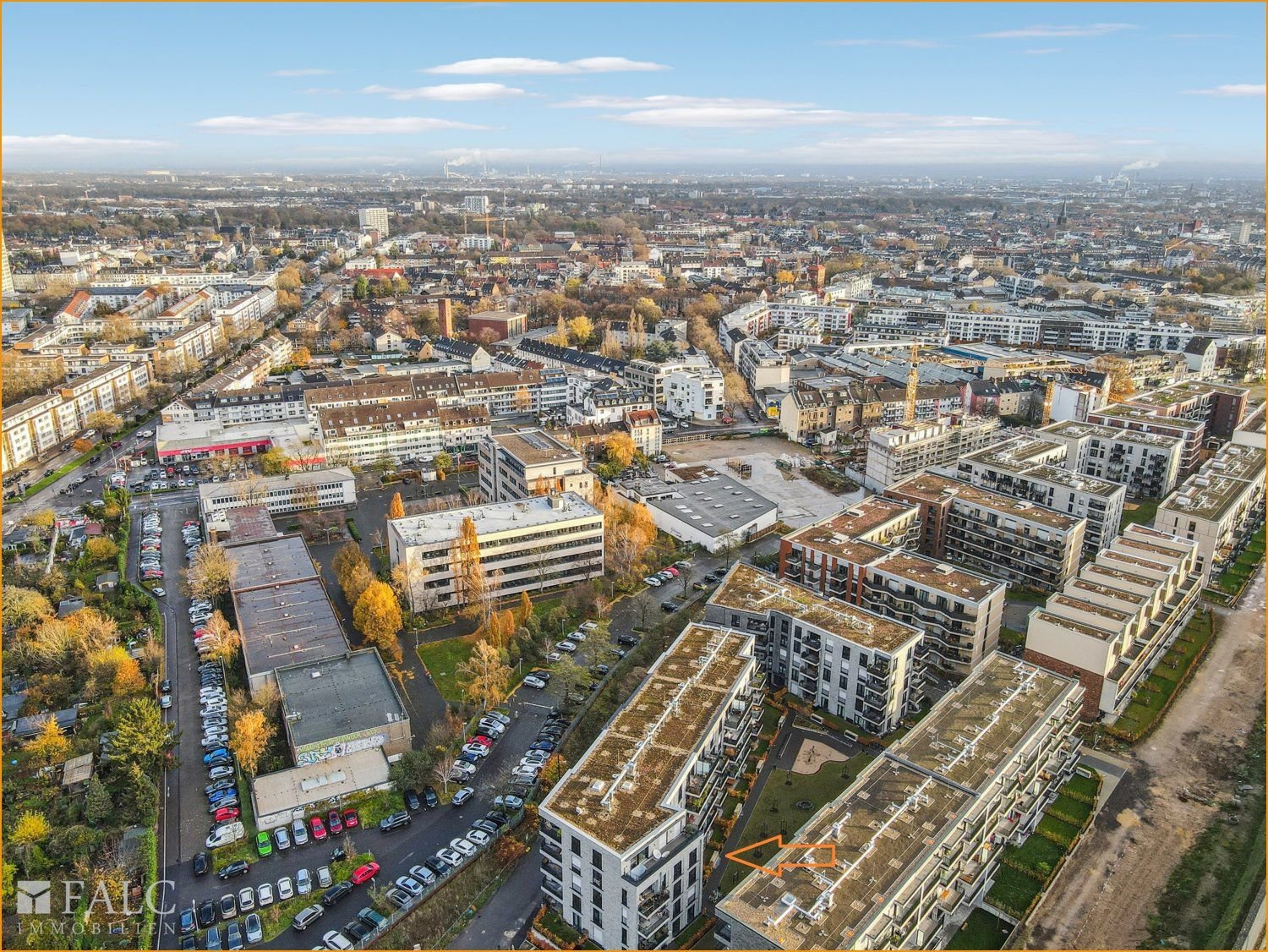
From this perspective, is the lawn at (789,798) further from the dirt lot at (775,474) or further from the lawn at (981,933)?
the dirt lot at (775,474)

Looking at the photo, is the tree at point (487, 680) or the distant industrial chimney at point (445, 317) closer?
the tree at point (487, 680)

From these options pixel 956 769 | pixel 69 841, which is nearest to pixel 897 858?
pixel 956 769

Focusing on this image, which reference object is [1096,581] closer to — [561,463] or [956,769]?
[956,769]

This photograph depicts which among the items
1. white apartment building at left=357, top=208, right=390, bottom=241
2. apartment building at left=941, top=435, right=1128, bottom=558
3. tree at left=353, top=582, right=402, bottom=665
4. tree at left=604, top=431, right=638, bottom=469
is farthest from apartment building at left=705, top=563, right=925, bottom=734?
white apartment building at left=357, top=208, right=390, bottom=241

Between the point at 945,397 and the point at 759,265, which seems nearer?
the point at 945,397

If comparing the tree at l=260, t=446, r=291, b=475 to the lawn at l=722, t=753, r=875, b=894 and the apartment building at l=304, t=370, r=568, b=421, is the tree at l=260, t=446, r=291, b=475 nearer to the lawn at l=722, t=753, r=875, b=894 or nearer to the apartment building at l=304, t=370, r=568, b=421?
the apartment building at l=304, t=370, r=568, b=421

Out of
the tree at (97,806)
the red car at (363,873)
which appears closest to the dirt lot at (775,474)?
the red car at (363,873)
